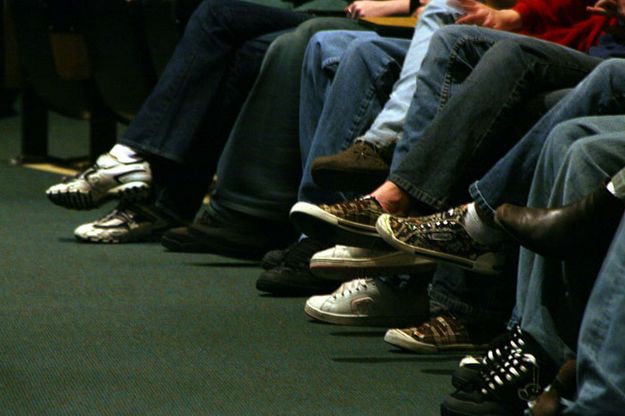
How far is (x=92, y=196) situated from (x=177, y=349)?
118cm

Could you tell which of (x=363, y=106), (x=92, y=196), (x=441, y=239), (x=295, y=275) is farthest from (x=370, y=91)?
(x=92, y=196)

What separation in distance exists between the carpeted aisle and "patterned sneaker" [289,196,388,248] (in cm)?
19

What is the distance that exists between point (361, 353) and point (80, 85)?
8.56ft

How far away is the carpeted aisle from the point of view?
1742 mm

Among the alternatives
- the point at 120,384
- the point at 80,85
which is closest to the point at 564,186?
the point at 120,384

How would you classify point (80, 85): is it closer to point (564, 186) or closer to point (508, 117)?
point (508, 117)

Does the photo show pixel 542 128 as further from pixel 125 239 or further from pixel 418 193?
pixel 125 239

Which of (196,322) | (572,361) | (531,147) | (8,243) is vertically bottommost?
(8,243)

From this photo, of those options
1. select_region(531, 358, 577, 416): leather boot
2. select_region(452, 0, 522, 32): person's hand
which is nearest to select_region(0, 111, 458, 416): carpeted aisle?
select_region(531, 358, 577, 416): leather boot

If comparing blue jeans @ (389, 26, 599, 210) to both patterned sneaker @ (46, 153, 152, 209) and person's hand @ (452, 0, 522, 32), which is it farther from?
patterned sneaker @ (46, 153, 152, 209)

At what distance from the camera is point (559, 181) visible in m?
1.66

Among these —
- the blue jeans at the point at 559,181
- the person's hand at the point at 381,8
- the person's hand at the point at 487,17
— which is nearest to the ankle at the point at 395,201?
the blue jeans at the point at 559,181

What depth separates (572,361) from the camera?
1.54 meters

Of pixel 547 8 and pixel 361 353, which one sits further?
pixel 547 8
